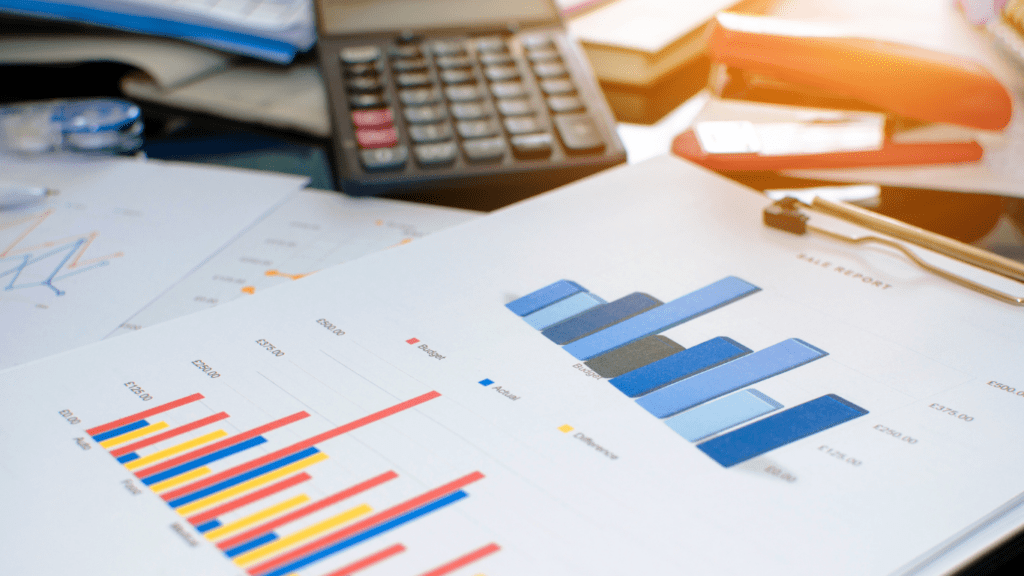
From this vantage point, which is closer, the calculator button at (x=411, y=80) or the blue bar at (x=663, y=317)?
the blue bar at (x=663, y=317)

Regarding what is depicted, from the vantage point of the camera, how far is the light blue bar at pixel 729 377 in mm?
317

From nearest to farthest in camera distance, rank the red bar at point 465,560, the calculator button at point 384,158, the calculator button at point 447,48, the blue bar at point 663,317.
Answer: the red bar at point 465,560 → the blue bar at point 663,317 → the calculator button at point 384,158 → the calculator button at point 447,48

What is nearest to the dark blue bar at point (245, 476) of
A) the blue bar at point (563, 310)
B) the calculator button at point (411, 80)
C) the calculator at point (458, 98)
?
the blue bar at point (563, 310)

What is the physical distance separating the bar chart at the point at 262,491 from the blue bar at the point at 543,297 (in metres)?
0.07

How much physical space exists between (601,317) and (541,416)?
8 centimetres

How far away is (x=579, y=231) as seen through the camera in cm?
44

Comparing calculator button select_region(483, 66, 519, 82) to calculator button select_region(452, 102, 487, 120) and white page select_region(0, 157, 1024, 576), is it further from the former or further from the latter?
white page select_region(0, 157, 1024, 576)

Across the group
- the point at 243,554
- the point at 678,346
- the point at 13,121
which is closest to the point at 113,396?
the point at 243,554

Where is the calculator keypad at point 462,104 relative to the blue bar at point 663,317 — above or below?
above

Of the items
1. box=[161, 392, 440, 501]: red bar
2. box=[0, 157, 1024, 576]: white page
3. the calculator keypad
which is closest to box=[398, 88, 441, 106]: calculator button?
the calculator keypad

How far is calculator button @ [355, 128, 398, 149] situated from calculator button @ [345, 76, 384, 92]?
5 centimetres

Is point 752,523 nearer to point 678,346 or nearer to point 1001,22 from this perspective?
point 678,346

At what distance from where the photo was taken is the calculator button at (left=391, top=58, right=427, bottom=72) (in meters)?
0.58

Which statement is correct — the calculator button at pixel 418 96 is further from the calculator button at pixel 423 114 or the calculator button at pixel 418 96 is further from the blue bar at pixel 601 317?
the blue bar at pixel 601 317
